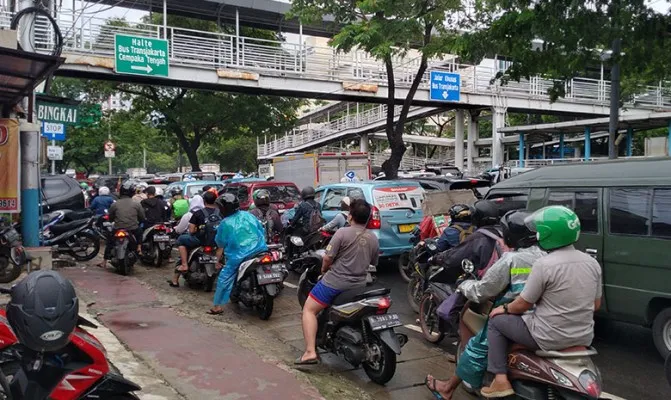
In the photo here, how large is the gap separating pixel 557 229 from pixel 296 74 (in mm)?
19835

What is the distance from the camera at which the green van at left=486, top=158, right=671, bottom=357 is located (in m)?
5.63

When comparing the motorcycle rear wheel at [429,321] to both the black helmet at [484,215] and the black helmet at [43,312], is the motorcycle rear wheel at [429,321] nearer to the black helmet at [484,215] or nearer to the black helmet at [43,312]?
the black helmet at [484,215]

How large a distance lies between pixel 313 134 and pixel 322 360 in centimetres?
3667

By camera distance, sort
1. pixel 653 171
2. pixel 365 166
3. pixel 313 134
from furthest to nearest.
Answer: pixel 313 134
pixel 365 166
pixel 653 171

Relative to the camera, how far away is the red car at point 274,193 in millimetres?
12714

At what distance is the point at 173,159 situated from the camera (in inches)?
3428

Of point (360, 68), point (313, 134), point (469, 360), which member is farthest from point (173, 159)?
point (469, 360)

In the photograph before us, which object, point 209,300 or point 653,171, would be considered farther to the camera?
point 209,300

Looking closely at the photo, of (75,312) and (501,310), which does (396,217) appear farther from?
(75,312)

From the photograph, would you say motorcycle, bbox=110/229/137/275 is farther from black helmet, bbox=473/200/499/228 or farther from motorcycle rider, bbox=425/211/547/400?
motorcycle rider, bbox=425/211/547/400

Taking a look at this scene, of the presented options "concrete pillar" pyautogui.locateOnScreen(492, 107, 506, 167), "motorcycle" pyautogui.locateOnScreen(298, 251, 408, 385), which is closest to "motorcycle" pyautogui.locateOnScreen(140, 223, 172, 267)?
"motorcycle" pyautogui.locateOnScreen(298, 251, 408, 385)

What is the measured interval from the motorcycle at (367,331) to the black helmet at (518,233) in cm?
136

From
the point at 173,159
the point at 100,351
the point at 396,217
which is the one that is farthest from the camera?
the point at 173,159

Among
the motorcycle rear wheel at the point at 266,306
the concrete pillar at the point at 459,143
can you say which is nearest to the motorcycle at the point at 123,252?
the motorcycle rear wheel at the point at 266,306
